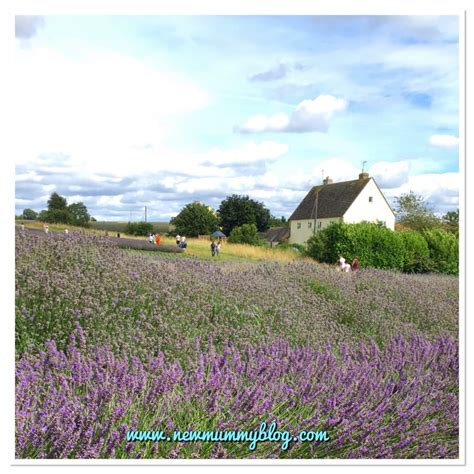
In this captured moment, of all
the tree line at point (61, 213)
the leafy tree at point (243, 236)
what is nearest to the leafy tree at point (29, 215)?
the tree line at point (61, 213)

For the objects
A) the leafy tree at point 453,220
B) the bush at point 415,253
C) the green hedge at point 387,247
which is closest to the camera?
the leafy tree at point 453,220

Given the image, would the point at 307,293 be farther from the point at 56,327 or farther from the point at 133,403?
the point at 133,403

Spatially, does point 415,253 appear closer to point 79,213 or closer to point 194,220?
point 194,220

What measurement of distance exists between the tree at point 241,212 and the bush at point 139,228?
623 millimetres

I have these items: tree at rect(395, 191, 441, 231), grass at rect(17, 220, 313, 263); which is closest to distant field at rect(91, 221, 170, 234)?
grass at rect(17, 220, 313, 263)

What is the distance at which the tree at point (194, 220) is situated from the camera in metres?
4.80

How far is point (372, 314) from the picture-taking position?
5188mm

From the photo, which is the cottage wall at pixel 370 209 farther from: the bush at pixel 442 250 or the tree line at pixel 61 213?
the tree line at pixel 61 213

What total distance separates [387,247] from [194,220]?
7000mm

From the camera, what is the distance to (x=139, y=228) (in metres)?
4.64

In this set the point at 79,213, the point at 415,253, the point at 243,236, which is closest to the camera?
the point at 79,213

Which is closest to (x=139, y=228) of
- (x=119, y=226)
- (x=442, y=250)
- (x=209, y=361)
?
(x=119, y=226)
